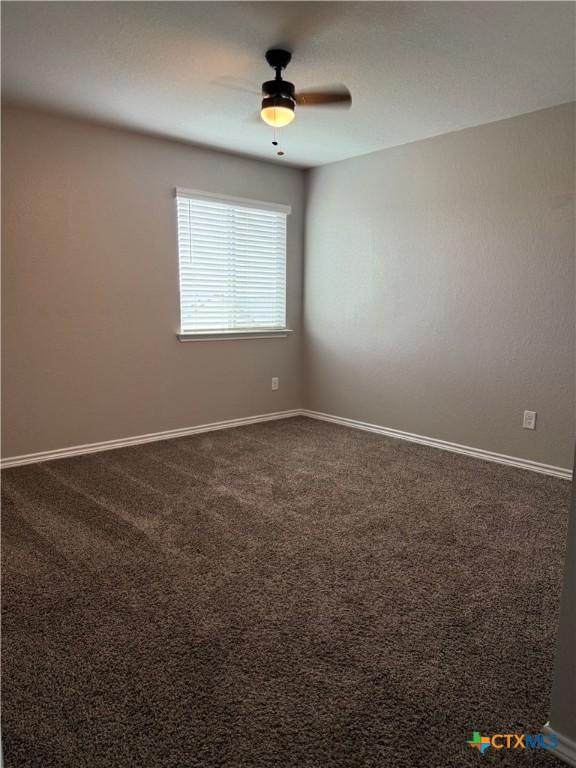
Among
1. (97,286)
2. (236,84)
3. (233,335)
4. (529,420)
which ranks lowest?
(529,420)

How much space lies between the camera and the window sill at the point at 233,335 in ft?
14.9

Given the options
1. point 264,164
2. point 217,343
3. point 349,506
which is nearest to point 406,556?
point 349,506

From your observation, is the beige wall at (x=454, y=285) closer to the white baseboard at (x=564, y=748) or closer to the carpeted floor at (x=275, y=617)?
the carpeted floor at (x=275, y=617)

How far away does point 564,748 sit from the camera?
141 centimetres

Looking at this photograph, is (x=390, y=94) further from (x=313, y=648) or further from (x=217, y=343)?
(x=313, y=648)

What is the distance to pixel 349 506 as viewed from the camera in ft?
10.0

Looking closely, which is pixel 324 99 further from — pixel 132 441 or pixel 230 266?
pixel 132 441

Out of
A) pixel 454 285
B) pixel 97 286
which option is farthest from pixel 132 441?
pixel 454 285

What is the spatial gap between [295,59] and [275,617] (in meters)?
2.65

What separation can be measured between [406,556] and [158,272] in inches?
116

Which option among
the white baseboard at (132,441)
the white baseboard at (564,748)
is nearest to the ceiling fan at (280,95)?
the white baseboard at (132,441)

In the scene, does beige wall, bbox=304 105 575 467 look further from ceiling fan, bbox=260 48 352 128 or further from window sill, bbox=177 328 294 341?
ceiling fan, bbox=260 48 352 128

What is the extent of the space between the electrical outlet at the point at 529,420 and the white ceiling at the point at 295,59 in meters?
2.00

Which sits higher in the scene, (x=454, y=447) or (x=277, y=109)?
(x=277, y=109)
